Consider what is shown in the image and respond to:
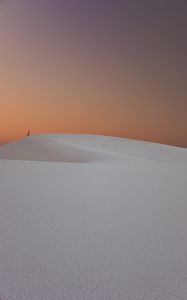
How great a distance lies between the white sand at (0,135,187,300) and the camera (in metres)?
1.35

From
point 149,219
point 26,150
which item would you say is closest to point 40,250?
point 149,219

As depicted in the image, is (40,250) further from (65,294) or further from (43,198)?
(43,198)

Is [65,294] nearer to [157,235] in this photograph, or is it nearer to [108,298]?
[108,298]

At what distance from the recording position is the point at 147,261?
1614 mm

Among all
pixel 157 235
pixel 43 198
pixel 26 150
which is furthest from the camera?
pixel 26 150

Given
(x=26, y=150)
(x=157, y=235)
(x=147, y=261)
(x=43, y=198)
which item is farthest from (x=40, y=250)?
(x=26, y=150)

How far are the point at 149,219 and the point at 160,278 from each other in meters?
0.92

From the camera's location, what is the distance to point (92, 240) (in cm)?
189

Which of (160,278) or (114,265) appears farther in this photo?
(114,265)

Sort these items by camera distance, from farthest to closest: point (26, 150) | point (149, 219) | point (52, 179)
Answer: point (26, 150)
point (52, 179)
point (149, 219)

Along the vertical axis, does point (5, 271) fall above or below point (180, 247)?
below

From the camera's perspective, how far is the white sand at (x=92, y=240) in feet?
4.42

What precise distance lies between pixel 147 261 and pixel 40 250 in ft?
1.68

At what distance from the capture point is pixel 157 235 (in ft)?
6.61
